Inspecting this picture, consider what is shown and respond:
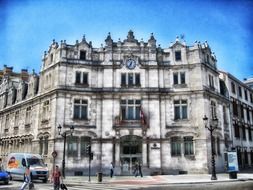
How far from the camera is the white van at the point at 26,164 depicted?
88.4 feet

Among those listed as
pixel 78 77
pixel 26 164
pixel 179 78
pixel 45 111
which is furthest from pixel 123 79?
pixel 26 164

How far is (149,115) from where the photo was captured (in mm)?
37094

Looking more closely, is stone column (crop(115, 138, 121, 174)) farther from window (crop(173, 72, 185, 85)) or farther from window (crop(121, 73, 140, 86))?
window (crop(173, 72, 185, 85))

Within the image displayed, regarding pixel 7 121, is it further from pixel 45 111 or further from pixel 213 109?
pixel 213 109

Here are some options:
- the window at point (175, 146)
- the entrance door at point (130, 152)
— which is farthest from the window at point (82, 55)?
the window at point (175, 146)

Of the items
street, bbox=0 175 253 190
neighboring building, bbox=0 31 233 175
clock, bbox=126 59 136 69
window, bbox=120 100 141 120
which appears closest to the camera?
street, bbox=0 175 253 190

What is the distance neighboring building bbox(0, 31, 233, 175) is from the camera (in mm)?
35969

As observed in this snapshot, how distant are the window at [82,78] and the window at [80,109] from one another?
2.34 metres

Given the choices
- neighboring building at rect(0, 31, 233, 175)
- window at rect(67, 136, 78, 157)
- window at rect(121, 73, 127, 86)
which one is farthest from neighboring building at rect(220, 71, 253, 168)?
window at rect(67, 136, 78, 157)

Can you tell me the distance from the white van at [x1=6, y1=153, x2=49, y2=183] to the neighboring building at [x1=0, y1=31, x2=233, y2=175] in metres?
6.21

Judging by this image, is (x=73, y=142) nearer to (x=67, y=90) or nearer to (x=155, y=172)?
(x=67, y=90)

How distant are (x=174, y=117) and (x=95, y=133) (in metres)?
9.77

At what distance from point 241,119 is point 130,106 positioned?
20.8 meters

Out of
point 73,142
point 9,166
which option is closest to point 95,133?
point 73,142
